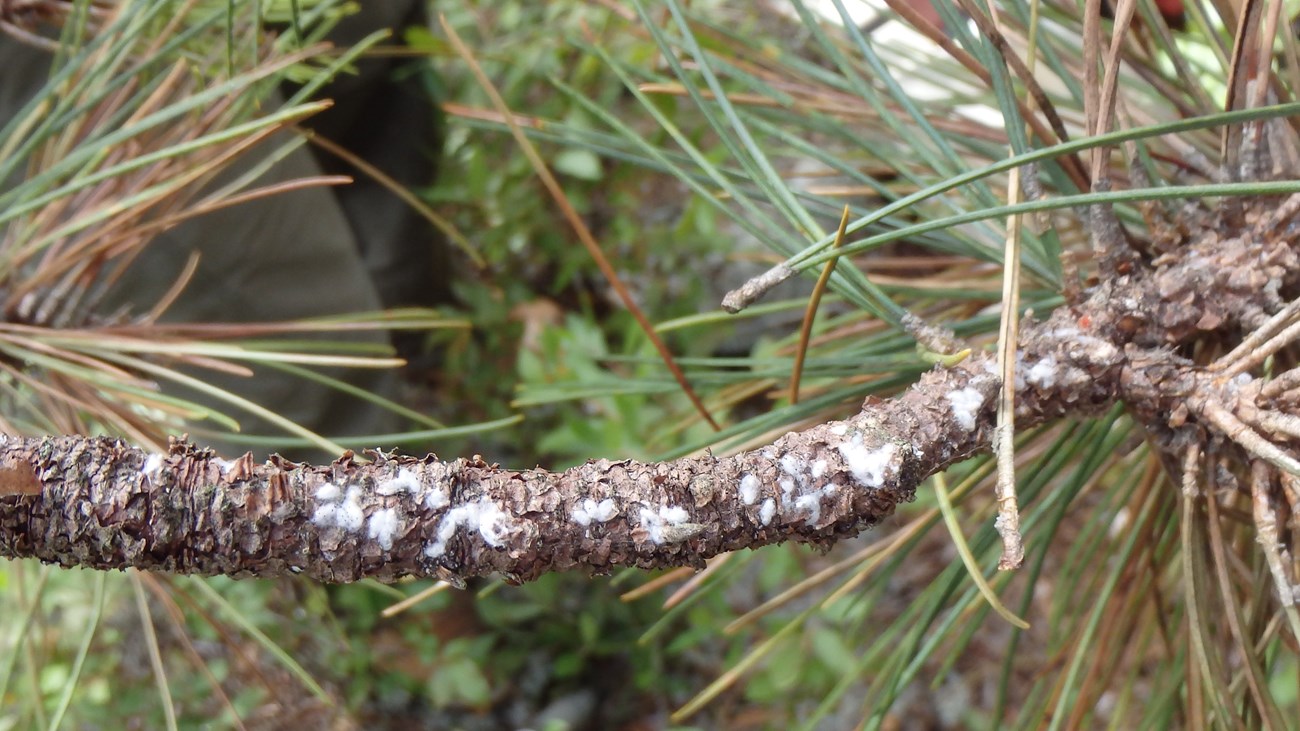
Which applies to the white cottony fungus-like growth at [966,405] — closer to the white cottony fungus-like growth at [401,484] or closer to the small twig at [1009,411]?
the small twig at [1009,411]

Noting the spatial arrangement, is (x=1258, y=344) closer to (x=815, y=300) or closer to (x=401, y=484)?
(x=815, y=300)

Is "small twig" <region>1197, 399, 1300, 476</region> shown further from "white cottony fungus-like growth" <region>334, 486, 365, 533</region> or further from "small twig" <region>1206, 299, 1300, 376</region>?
"white cottony fungus-like growth" <region>334, 486, 365, 533</region>

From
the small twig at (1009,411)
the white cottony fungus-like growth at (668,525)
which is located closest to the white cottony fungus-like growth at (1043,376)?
the small twig at (1009,411)

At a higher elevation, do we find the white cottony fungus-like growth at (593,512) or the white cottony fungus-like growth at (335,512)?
the white cottony fungus-like growth at (593,512)

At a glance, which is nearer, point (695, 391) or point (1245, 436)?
point (1245, 436)

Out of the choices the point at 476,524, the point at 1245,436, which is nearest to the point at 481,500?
the point at 476,524
